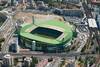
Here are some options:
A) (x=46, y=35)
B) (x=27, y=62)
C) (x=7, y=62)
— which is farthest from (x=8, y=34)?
(x=27, y=62)

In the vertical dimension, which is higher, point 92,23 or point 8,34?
point 92,23

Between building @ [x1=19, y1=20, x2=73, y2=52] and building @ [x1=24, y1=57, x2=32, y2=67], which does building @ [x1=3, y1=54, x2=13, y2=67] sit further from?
building @ [x1=19, y1=20, x2=73, y2=52]

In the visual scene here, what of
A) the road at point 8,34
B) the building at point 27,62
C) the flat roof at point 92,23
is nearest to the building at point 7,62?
the building at point 27,62

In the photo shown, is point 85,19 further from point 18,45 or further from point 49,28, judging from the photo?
point 18,45

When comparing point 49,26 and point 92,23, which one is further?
point 92,23

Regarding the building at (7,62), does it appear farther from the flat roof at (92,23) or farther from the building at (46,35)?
the flat roof at (92,23)

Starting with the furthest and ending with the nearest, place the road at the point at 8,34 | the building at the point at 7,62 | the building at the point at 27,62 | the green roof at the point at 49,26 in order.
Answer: the green roof at the point at 49,26 → the road at the point at 8,34 → the building at the point at 27,62 → the building at the point at 7,62

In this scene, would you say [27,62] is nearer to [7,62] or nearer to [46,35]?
[7,62]

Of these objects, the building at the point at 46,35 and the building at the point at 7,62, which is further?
the building at the point at 46,35

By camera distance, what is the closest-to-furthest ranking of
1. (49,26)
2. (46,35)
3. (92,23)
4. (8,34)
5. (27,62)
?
(27,62)
(46,35)
(8,34)
(49,26)
(92,23)
